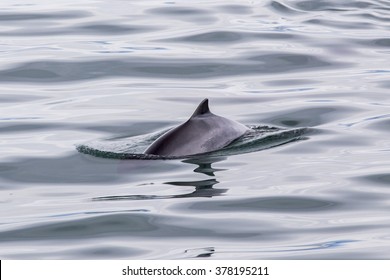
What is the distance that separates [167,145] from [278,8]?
12.3 m

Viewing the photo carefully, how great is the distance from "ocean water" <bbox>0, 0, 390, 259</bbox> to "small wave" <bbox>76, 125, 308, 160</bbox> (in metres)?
0.04

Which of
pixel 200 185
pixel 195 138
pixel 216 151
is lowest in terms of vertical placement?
pixel 200 185

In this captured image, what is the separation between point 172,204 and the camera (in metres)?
12.0

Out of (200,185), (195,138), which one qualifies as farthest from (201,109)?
(200,185)

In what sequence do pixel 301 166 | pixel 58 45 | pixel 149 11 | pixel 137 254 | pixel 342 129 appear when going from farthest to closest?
pixel 149 11 < pixel 58 45 < pixel 342 129 < pixel 301 166 < pixel 137 254

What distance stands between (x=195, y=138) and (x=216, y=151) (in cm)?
28

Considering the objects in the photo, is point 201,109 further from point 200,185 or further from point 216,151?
point 200,185

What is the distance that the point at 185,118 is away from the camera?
16.0 meters

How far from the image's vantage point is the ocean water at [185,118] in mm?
11188

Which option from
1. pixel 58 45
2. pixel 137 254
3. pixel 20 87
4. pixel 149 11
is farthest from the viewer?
pixel 149 11

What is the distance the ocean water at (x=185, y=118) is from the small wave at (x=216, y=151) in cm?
4

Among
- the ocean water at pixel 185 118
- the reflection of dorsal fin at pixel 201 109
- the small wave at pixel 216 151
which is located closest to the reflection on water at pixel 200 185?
the ocean water at pixel 185 118

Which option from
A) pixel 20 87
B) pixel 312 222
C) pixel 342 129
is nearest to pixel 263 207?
pixel 312 222

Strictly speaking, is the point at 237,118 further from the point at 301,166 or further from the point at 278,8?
the point at 278,8
